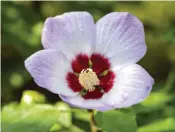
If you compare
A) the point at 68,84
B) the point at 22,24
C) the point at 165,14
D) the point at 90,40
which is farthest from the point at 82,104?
the point at 165,14

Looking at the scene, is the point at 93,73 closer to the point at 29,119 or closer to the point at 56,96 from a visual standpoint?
the point at 29,119

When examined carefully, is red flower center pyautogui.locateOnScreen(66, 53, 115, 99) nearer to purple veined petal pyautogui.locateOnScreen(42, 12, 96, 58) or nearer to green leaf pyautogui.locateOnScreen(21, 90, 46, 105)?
purple veined petal pyautogui.locateOnScreen(42, 12, 96, 58)

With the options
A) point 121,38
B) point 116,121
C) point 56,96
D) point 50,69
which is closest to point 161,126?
point 116,121

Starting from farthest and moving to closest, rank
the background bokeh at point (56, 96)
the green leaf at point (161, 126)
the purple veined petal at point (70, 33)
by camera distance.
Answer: the green leaf at point (161, 126) < the background bokeh at point (56, 96) < the purple veined petal at point (70, 33)

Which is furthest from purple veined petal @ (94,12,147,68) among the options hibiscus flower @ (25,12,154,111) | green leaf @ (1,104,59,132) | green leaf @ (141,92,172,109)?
green leaf @ (141,92,172,109)

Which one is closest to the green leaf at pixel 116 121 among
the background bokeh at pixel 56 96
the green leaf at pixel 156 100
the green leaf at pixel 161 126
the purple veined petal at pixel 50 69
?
the background bokeh at pixel 56 96

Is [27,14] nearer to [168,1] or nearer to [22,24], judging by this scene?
[22,24]

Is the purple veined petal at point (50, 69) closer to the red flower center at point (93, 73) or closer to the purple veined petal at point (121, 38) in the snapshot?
the red flower center at point (93, 73)
